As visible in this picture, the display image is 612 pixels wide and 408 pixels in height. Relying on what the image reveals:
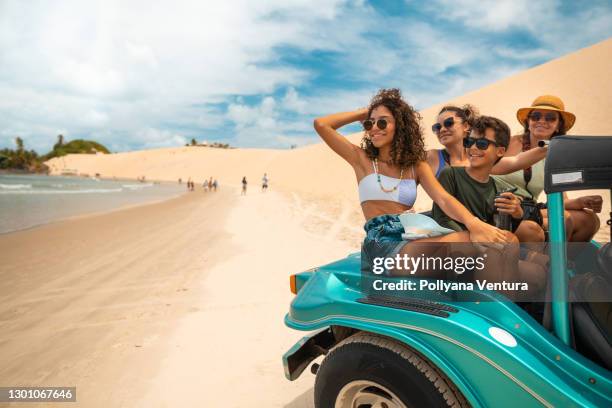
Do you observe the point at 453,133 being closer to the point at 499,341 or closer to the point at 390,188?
the point at 390,188

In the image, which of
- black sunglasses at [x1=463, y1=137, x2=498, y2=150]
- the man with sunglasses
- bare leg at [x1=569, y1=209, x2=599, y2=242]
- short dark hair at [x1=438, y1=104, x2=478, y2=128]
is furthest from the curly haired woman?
bare leg at [x1=569, y1=209, x2=599, y2=242]

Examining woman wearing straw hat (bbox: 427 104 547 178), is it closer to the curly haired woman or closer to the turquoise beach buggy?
the curly haired woman

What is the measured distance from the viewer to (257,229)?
1283 centimetres

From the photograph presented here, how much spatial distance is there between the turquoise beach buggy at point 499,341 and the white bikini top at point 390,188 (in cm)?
66

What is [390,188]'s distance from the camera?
2637 mm

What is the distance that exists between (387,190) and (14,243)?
467 inches

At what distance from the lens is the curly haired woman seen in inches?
97.6

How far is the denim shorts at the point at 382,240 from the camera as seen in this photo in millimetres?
2277

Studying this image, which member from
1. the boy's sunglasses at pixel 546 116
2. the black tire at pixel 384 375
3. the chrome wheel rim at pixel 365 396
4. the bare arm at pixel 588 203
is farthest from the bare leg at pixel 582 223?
the chrome wheel rim at pixel 365 396

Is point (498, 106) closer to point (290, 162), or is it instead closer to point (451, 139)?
point (290, 162)

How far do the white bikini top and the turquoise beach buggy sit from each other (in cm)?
66

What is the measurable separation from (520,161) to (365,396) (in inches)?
77.5

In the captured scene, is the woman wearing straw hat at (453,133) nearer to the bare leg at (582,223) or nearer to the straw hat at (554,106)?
the straw hat at (554,106)

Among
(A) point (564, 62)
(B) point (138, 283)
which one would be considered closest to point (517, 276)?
(B) point (138, 283)
